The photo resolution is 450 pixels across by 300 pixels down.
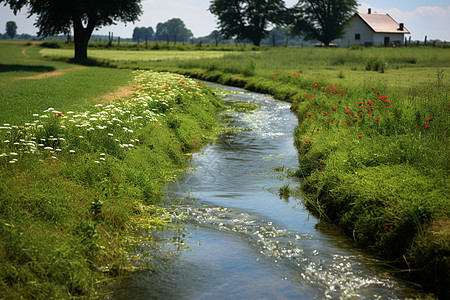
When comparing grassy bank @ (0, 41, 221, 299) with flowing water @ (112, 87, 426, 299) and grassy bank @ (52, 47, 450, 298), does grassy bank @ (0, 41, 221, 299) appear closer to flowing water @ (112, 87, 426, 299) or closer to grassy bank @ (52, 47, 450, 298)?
flowing water @ (112, 87, 426, 299)

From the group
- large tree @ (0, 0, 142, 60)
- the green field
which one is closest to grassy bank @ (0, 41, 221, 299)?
the green field

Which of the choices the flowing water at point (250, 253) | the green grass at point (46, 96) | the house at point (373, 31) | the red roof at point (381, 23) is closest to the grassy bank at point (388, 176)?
the flowing water at point (250, 253)

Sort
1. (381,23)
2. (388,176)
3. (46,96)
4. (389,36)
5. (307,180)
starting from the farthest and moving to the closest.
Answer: (381,23)
(389,36)
(46,96)
(307,180)
(388,176)

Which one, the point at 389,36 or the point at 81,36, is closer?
→ the point at 81,36

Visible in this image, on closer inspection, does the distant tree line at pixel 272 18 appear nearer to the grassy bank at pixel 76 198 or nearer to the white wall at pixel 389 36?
the white wall at pixel 389 36

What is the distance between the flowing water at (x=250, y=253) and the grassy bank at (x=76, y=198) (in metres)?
0.55

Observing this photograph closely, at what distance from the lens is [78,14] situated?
140 feet

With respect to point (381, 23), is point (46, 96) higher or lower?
lower

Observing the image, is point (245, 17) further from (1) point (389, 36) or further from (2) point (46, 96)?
(2) point (46, 96)

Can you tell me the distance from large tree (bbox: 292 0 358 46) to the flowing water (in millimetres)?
69308

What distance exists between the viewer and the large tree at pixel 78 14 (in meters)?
41.0

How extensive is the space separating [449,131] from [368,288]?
17.8ft

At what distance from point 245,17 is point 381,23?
22.6 metres

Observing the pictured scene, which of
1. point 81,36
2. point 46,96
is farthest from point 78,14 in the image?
point 46,96
